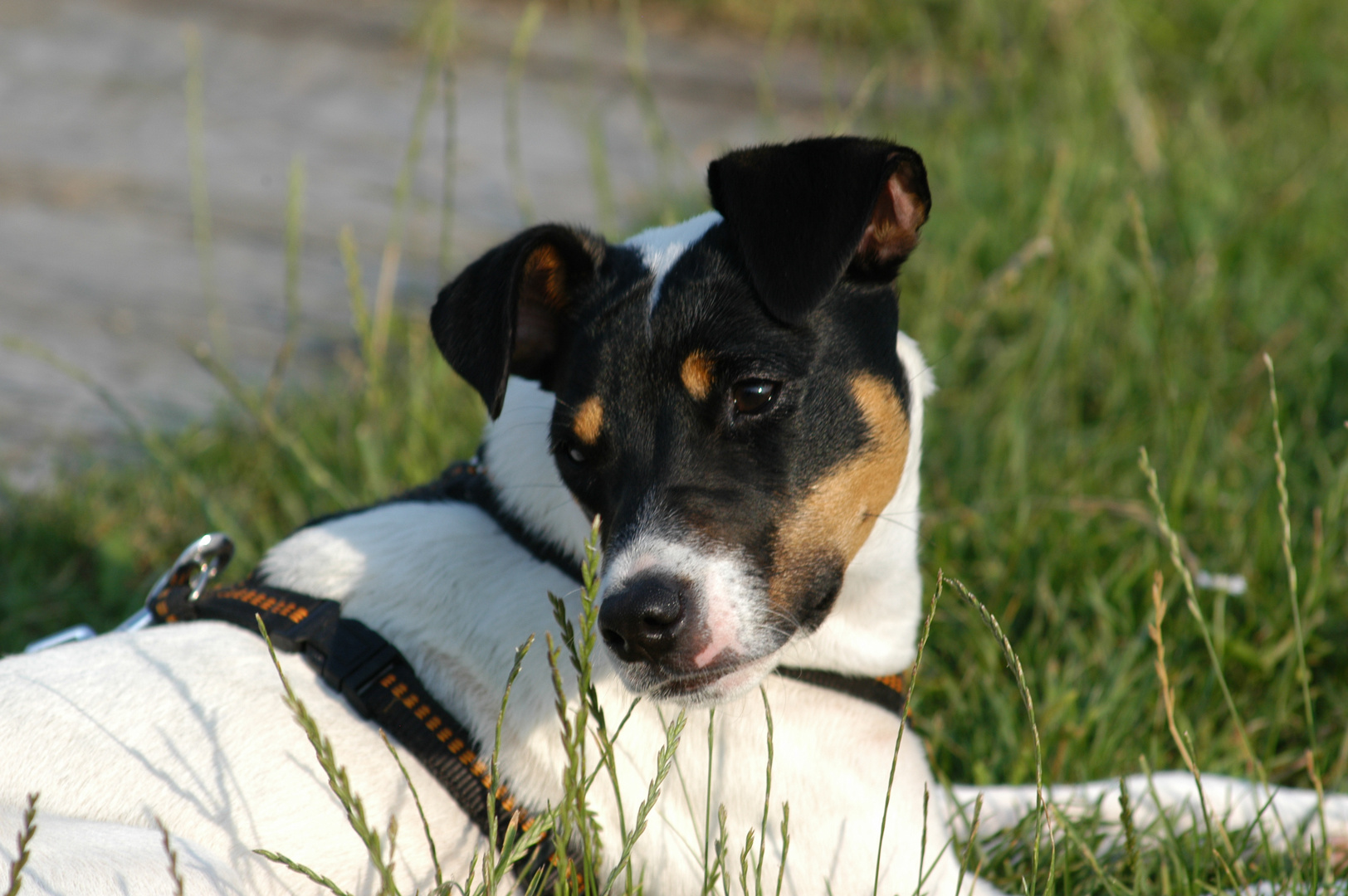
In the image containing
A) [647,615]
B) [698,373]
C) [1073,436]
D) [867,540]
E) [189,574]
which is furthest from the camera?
[1073,436]

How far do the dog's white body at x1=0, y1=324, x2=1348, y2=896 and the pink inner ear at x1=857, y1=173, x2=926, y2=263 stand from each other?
217 mm

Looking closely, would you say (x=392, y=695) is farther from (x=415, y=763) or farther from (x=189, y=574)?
(x=189, y=574)

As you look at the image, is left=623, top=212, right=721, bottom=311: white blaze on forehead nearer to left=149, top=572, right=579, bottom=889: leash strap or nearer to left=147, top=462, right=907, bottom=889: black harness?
left=147, top=462, right=907, bottom=889: black harness

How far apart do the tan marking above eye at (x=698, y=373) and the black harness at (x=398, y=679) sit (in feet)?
1.38

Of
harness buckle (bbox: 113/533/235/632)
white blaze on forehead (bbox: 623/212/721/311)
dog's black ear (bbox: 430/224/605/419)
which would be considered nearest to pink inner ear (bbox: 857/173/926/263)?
white blaze on forehead (bbox: 623/212/721/311)

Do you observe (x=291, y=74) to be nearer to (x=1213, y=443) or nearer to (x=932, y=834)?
(x=1213, y=443)

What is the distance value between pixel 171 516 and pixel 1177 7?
6.32 m

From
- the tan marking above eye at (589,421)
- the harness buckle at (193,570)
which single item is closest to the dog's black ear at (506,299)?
the tan marking above eye at (589,421)

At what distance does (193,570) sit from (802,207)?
5.16ft

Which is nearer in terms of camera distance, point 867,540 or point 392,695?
point 392,695

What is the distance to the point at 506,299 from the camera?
6.45 ft

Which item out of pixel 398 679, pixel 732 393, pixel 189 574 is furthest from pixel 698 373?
pixel 189 574

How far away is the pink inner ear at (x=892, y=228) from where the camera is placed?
2.12 m

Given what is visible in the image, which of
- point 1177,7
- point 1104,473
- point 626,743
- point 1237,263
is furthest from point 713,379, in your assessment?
point 1177,7
